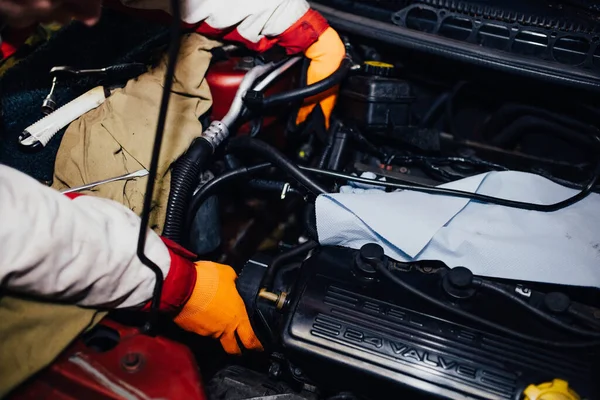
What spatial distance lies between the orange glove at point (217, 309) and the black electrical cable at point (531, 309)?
0.55 meters

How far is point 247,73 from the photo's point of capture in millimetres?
1335

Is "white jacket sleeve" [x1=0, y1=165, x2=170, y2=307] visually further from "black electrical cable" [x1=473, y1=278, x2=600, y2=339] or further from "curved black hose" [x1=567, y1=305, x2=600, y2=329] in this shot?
"curved black hose" [x1=567, y1=305, x2=600, y2=329]

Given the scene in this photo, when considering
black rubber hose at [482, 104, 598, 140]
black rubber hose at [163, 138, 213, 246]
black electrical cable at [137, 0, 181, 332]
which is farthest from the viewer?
black rubber hose at [482, 104, 598, 140]

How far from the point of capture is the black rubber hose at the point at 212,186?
1181 mm

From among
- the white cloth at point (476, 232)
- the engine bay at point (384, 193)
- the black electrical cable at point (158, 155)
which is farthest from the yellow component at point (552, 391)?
the black electrical cable at point (158, 155)

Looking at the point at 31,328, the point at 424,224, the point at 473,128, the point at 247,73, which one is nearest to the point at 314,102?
the point at 247,73

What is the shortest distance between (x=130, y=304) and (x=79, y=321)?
0.32ft

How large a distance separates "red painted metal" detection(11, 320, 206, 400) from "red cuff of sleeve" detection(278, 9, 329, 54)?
3.15ft

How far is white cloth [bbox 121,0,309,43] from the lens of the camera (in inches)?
52.5

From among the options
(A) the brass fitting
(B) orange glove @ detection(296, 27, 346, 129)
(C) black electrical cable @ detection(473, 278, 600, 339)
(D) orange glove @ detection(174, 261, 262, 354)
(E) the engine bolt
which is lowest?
(D) orange glove @ detection(174, 261, 262, 354)

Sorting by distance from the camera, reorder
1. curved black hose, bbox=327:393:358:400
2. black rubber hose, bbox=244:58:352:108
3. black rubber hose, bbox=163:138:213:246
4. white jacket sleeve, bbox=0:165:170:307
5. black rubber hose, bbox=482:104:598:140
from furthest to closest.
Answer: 1. black rubber hose, bbox=482:104:598:140
2. black rubber hose, bbox=244:58:352:108
3. black rubber hose, bbox=163:138:213:246
4. curved black hose, bbox=327:393:358:400
5. white jacket sleeve, bbox=0:165:170:307

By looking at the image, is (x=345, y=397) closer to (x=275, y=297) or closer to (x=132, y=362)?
(x=275, y=297)

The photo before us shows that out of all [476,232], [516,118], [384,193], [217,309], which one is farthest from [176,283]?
[516,118]

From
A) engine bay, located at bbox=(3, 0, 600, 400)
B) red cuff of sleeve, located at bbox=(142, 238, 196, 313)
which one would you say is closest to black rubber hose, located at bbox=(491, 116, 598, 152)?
engine bay, located at bbox=(3, 0, 600, 400)
